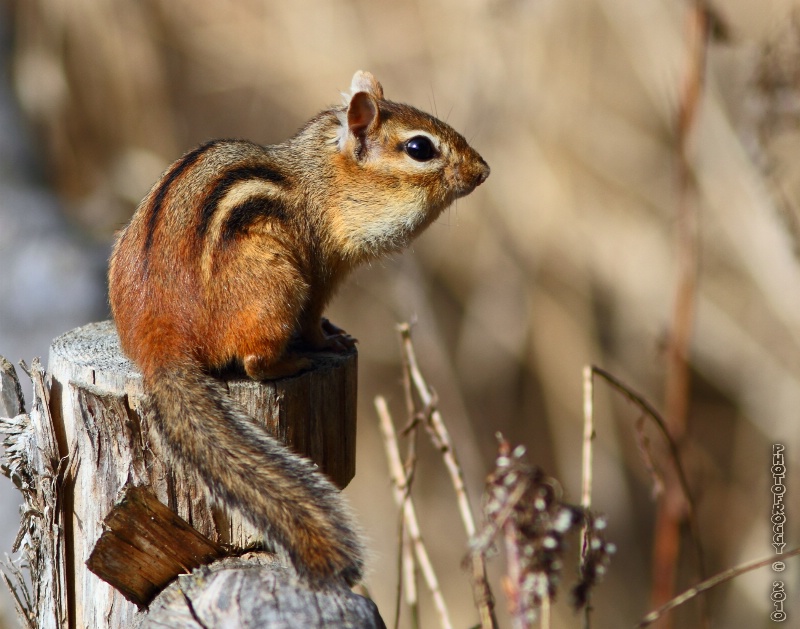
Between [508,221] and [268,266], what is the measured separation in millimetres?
2391

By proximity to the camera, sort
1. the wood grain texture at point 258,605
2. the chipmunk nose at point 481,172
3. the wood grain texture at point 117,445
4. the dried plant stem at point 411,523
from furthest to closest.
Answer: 1. the chipmunk nose at point 481,172
2. the dried plant stem at point 411,523
3. the wood grain texture at point 117,445
4. the wood grain texture at point 258,605

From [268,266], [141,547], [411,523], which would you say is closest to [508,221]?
[411,523]

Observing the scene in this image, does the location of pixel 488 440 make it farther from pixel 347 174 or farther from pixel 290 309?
pixel 290 309

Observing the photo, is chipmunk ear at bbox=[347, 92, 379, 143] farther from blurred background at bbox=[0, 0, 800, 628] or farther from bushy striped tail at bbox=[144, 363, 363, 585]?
blurred background at bbox=[0, 0, 800, 628]

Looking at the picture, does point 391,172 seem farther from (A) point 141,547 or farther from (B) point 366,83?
(A) point 141,547

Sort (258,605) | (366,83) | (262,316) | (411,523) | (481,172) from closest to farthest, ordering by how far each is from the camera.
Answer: (258,605), (262,316), (411,523), (481,172), (366,83)

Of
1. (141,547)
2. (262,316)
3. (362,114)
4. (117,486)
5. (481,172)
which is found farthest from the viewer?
(481,172)

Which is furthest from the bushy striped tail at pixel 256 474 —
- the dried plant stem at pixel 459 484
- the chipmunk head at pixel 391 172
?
the chipmunk head at pixel 391 172

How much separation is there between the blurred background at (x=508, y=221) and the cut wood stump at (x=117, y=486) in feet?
6.13

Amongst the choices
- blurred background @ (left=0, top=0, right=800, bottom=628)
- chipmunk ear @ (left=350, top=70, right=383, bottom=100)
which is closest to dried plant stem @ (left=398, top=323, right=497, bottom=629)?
chipmunk ear @ (left=350, top=70, right=383, bottom=100)

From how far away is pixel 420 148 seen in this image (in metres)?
2.78

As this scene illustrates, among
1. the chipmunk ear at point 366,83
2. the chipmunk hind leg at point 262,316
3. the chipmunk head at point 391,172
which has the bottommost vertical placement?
the chipmunk hind leg at point 262,316

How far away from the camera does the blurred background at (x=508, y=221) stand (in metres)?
4.23

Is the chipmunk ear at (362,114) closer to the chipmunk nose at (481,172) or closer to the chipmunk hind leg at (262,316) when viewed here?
the chipmunk nose at (481,172)
